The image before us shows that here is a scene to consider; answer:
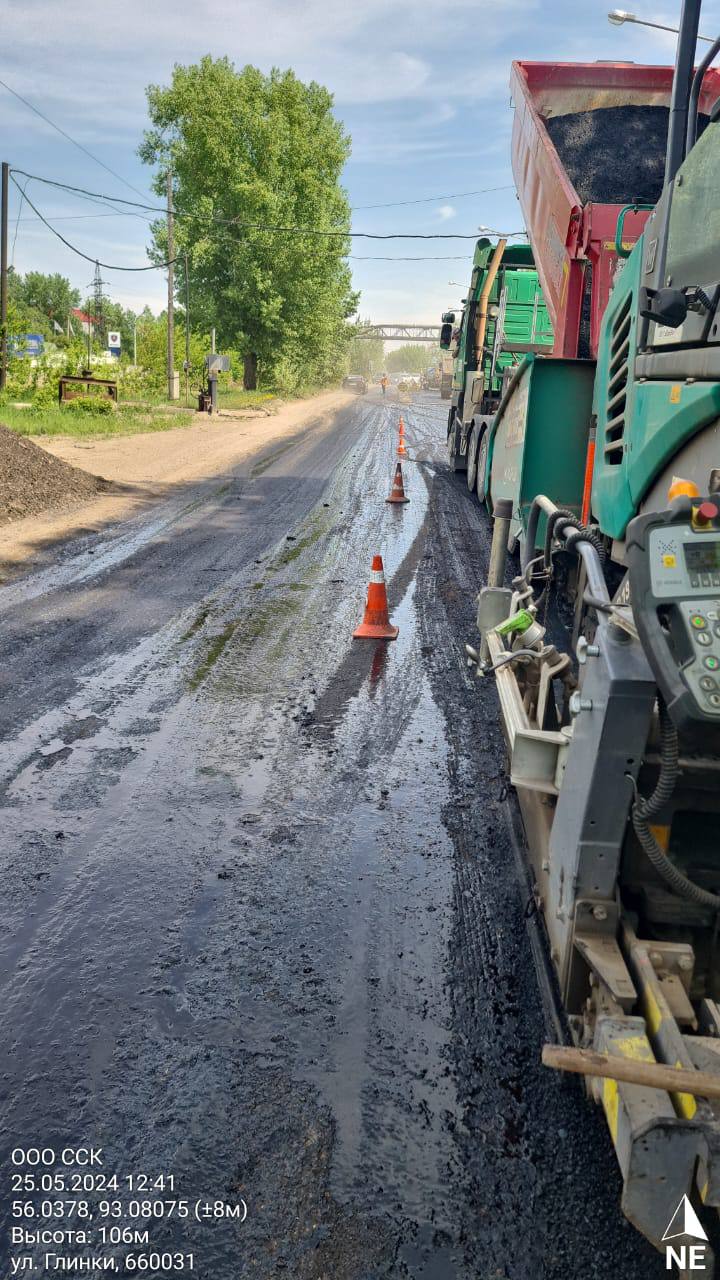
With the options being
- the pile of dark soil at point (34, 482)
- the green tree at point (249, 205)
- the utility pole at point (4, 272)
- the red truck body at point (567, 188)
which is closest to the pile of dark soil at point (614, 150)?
the red truck body at point (567, 188)

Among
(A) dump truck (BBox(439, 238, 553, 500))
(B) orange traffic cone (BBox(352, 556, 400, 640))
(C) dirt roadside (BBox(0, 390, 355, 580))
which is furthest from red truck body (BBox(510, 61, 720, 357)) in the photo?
(C) dirt roadside (BBox(0, 390, 355, 580))

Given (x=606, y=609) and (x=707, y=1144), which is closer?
(x=707, y=1144)

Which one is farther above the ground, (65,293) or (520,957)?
(65,293)

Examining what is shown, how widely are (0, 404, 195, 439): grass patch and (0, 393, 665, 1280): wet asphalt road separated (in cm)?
1663

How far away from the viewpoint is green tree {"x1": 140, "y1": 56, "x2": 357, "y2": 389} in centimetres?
4453

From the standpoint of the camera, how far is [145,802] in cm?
492

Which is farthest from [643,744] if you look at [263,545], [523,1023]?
[263,545]

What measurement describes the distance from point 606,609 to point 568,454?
504 centimetres

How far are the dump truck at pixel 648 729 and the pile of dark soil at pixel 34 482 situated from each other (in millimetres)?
9453

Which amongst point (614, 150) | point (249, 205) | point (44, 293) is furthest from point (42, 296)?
point (614, 150)

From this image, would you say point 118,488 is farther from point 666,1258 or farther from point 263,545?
point 666,1258

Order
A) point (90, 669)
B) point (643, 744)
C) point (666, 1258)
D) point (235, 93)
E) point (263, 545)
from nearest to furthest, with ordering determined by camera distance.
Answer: point (666, 1258) < point (643, 744) < point (90, 669) < point (263, 545) < point (235, 93)

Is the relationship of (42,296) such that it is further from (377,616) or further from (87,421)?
(377,616)

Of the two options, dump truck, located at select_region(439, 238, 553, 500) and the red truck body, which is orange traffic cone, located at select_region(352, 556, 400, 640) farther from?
dump truck, located at select_region(439, 238, 553, 500)
